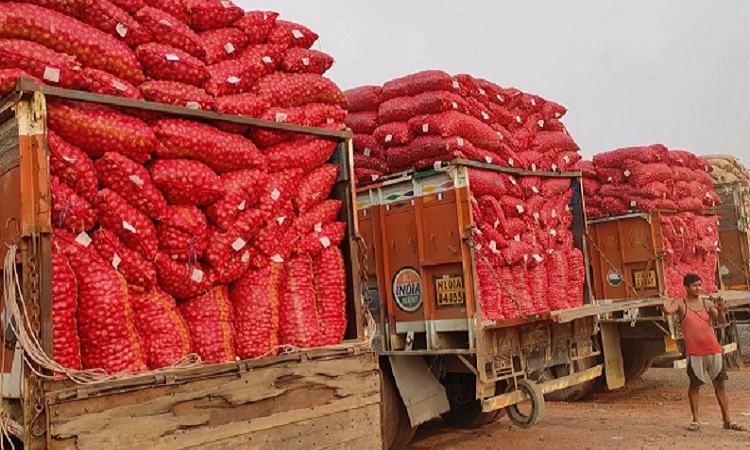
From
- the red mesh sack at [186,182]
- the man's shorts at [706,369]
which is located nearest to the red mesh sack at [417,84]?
the red mesh sack at [186,182]

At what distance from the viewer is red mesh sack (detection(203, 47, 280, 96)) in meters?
4.13

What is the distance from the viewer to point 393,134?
7.12m

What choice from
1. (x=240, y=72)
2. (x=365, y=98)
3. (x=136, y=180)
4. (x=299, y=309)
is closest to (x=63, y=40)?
(x=136, y=180)

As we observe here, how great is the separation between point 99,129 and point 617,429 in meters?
6.36

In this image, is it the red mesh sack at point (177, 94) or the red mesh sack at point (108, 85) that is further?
the red mesh sack at point (177, 94)

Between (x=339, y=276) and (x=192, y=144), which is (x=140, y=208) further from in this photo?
(x=339, y=276)

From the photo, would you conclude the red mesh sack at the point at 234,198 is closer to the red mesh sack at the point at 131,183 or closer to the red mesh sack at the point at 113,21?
the red mesh sack at the point at 131,183

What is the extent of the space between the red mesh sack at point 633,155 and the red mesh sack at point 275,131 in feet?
23.2

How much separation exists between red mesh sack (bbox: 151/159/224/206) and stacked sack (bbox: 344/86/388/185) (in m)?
3.49

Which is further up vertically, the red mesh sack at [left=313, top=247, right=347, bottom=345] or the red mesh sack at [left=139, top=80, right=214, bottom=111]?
the red mesh sack at [left=139, top=80, right=214, bottom=111]

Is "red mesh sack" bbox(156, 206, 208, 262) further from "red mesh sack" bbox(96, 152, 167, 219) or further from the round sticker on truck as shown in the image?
the round sticker on truck

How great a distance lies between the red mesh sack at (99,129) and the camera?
10.9 feet

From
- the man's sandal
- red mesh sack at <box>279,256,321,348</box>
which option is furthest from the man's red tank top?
red mesh sack at <box>279,256,321,348</box>

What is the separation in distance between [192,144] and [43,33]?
92 centimetres
